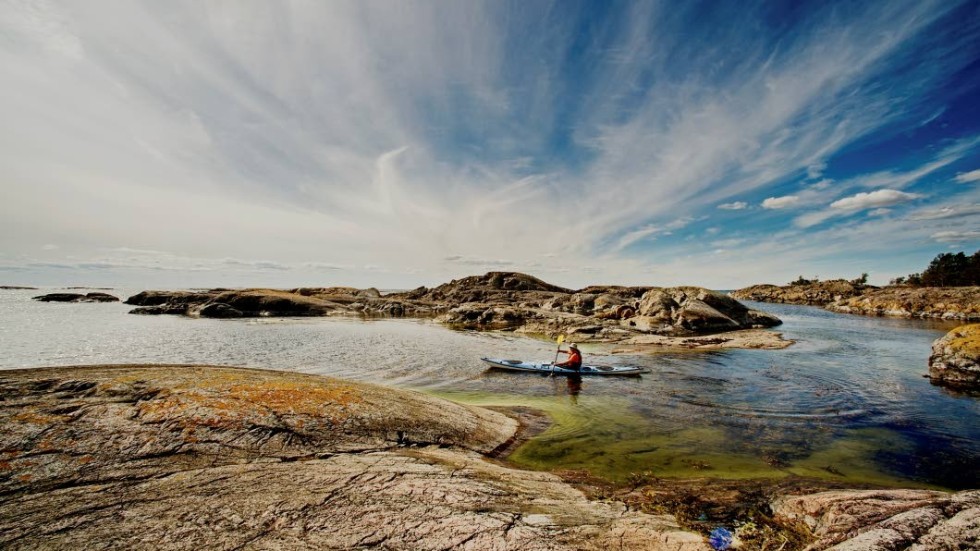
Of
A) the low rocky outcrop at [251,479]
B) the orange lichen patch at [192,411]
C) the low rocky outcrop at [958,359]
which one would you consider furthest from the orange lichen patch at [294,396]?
the low rocky outcrop at [958,359]

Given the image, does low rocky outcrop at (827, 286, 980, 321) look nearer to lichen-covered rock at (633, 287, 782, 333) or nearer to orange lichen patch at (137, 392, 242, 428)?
lichen-covered rock at (633, 287, 782, 333)

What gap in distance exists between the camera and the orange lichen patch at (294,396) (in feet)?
26.7

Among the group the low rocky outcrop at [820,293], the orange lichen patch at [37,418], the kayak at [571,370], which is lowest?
the kayak at [571,370]

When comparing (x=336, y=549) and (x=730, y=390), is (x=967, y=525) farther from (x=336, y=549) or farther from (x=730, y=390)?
(x=730, y=390)

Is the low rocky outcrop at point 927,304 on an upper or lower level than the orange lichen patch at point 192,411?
upper

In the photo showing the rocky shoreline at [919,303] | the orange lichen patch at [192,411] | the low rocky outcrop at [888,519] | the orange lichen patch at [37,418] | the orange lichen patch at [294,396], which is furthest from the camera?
the rocky shoreline at [919,303]

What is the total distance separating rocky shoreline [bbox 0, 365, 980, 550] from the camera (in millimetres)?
4316

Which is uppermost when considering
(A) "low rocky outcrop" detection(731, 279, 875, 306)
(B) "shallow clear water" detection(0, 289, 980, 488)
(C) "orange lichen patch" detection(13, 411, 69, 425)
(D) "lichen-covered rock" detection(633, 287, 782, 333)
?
(A) "low rocky outcrop" detection(731, 279, 875, 306)

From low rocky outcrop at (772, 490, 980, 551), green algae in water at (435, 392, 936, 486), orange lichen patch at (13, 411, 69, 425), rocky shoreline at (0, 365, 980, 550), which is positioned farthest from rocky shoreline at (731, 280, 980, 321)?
orange lichen patch at (13, 411, 69, 425)

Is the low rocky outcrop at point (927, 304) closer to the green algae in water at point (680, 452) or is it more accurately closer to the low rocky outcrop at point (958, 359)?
the low rocky outcrop at point (958, 359)

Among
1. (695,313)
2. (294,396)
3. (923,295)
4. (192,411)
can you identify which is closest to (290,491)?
(192,411)

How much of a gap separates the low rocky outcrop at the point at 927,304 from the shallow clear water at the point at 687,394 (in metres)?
36.3

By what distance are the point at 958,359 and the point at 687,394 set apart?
16.0 m

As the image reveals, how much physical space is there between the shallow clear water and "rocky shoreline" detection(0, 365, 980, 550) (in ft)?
11.3
